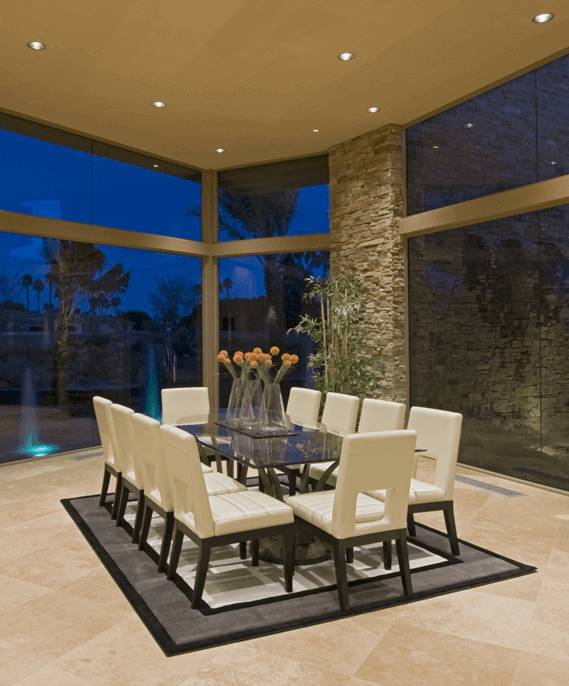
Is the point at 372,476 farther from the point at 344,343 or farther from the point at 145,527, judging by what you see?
the point at 344,343

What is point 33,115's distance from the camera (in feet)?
21.3

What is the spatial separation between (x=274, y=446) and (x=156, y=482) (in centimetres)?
75

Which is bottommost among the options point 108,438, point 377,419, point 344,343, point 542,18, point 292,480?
point 292,480

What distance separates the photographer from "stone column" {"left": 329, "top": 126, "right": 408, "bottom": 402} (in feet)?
22.2

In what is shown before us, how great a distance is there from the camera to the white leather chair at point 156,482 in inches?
138

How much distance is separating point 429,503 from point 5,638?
2.34 meters

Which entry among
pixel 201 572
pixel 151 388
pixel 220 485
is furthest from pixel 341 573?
pixel 151 388

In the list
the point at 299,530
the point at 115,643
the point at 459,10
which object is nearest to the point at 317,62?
the point at 459,10

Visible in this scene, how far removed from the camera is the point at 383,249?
6809 mm

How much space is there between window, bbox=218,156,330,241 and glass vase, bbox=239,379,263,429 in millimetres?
3993

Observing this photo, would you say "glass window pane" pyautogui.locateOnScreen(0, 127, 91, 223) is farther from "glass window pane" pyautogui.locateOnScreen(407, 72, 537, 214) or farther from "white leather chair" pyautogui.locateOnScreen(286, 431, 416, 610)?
"white leather chair" pyautogui.locateOnScreen(286, 431, 416, 610)

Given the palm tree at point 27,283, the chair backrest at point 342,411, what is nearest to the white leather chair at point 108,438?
the chair backrest at point 342,411

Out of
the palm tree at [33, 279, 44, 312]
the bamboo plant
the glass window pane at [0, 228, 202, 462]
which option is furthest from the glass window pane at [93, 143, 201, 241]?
the bamboo plant

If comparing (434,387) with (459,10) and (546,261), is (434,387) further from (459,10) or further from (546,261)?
(459,10)
